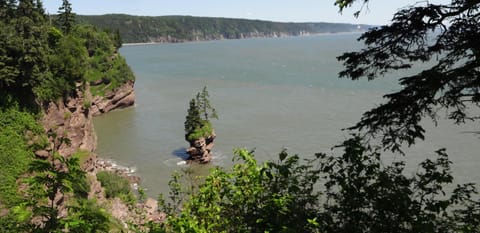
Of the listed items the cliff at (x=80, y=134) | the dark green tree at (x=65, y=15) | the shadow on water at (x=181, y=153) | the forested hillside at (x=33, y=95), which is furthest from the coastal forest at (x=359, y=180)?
the dark green tree at (x=65, y=15)

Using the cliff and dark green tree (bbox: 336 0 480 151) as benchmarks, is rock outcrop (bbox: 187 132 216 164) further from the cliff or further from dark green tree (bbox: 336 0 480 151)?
dark green tree (bbox: 336 0 480 151)

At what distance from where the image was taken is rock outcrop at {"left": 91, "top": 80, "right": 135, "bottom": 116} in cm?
6050

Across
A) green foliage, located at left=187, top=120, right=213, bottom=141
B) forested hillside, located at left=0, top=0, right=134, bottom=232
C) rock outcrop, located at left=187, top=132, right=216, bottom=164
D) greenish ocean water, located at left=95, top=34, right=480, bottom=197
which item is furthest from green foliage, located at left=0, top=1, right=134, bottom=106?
rock outcrop, located at left=187, top=132, right=216, bottom=164

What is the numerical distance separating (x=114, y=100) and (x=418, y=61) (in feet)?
201

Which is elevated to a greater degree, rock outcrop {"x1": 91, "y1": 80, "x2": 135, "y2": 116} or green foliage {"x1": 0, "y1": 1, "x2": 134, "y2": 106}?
green foliage {"x1": 0, "y1": 1, "x2": 134, "y2": 106}

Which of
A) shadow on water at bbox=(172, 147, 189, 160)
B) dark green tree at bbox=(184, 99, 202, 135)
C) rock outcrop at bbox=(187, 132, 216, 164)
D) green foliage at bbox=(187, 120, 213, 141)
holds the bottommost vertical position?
shadow on water at bbox=(172, 147, 189, 160)

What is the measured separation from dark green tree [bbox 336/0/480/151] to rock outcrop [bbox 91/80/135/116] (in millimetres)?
57580

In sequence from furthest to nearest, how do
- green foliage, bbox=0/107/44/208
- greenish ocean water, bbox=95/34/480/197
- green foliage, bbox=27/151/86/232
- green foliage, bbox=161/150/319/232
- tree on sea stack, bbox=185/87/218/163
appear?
greenish ocean water, bbox=95/34/480/197 → tree on sea stack, bbox=185/87/218/163 → green foliage, bbox=0/107/44/208 → green foliage, bbox=161/150/319/232 → green foliage, bbox=27/151/86/232

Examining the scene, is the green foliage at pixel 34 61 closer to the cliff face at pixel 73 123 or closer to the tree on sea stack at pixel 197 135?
the cliff face at pixel 73 123

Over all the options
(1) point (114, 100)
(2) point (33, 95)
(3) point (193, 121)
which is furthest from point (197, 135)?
(1) point (114, 100)

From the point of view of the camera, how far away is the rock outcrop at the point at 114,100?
198ft

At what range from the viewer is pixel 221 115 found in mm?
57500

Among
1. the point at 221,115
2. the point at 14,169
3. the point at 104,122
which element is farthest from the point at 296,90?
the point at 14,169

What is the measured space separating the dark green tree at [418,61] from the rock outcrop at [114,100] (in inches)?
2267
